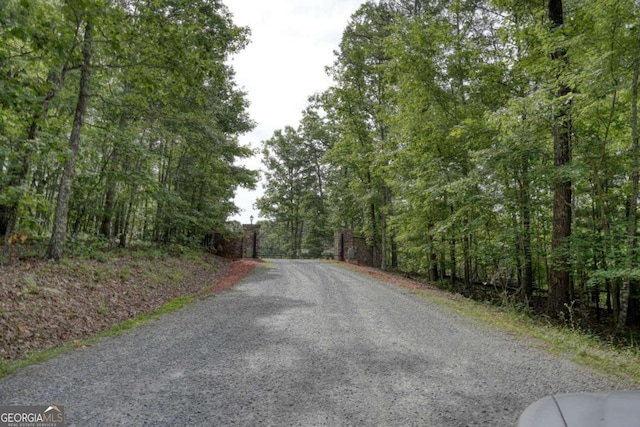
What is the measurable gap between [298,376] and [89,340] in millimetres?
3337

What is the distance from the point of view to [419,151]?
12078 millimetres

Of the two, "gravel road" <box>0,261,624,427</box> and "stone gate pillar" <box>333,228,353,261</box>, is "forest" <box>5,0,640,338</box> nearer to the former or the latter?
"gravel road" <box>0,261,624,427</box>

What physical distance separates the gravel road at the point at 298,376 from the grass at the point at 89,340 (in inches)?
6.9

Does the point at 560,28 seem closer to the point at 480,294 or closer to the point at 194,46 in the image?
the point at 194,46

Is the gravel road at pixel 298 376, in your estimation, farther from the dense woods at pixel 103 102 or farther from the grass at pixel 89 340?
the dense woods at pixel 103 102

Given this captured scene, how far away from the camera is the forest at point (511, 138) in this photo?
21.4ft

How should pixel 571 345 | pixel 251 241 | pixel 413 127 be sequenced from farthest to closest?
pixel 251 241 < pixel 413 127 < pixel 571 345

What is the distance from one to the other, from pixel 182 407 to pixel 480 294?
11925 mm

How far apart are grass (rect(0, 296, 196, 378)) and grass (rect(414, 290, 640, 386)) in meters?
6.25

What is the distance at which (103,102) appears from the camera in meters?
9.27
